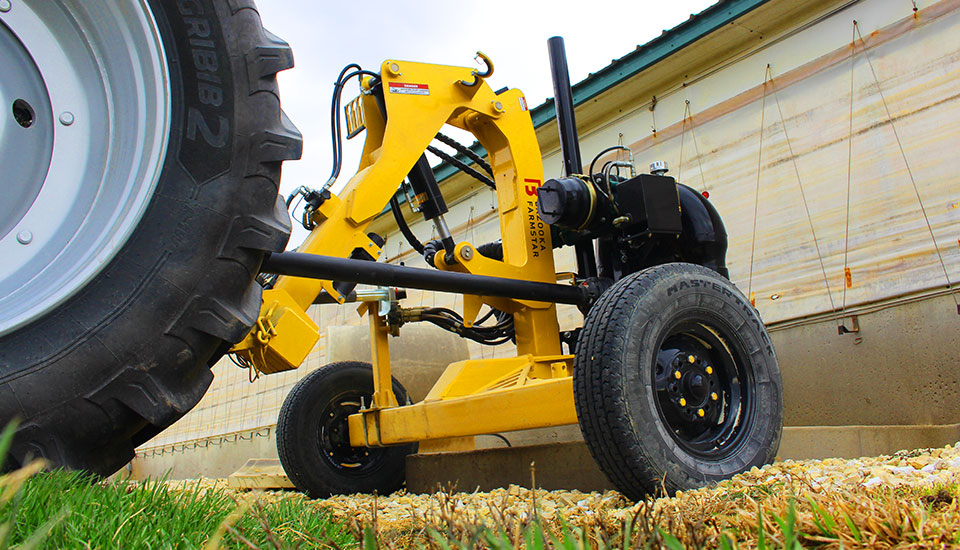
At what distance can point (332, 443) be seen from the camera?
4211 mm

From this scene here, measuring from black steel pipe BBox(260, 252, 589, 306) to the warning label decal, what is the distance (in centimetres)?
115

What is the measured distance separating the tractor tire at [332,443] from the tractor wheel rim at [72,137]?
254 centimetres

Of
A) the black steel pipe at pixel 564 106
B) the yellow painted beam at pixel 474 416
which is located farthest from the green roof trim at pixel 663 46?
the yellow painted beam at pixel 474 416

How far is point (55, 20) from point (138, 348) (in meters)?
0.76

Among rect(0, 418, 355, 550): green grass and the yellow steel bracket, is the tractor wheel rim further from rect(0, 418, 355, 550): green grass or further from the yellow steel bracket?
the yellow steel bracket

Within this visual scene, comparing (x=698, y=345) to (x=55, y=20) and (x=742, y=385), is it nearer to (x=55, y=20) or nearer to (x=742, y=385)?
(x=742, y=385)

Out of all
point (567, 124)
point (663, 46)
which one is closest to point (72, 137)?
point (567, 124)

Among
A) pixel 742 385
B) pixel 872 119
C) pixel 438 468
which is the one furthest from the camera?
pixel 872 119

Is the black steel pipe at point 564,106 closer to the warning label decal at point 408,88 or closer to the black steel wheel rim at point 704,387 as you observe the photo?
the warning label decal at point 408,88

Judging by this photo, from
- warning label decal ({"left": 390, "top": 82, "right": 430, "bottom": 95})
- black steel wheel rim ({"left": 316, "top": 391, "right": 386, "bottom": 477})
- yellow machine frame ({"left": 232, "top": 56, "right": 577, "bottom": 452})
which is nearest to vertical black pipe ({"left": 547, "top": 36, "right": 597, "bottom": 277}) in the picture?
yellow machine frame ({"left": 232, "top": 56, "right": 577, "bottom": 452})

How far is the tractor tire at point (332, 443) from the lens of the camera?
13.1 ft

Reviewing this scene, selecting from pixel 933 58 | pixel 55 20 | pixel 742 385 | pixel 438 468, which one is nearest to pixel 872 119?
pixel 933 58

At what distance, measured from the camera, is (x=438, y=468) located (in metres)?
4.11

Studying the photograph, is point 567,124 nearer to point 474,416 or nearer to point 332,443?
point 474,416
